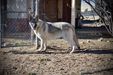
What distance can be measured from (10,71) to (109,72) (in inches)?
69.4

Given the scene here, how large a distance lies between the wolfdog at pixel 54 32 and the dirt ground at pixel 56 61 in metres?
0.25

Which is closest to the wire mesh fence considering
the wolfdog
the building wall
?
the building wall

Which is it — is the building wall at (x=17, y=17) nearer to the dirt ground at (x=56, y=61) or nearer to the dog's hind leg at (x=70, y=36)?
the dirt ground at (x=56, y=61)

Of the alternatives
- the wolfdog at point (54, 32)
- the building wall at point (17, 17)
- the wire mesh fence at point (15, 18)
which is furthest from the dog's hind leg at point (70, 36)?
the building wall at point (17, 17)

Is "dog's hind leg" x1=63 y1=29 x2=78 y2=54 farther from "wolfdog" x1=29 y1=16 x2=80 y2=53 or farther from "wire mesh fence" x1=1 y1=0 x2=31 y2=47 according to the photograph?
"wire mesh fence" x1=1 y1=0 x2=31 y2=47

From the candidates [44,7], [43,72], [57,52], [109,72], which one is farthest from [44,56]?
[44,7]

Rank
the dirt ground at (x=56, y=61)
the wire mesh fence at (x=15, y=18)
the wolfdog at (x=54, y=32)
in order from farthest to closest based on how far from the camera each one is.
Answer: the wire mesh fence at (x=15, y=18) < the wolfdog at (x=54, y=32) < the dirt ground at (x=56, y=61)

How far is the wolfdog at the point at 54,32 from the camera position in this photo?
8.50 metres

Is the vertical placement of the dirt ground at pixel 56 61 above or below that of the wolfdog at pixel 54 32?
below

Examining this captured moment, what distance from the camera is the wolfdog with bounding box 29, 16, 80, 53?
335 inches

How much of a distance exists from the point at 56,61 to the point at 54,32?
1.72 metres

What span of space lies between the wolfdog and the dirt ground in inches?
9.7

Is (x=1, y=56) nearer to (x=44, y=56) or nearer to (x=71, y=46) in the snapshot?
(x=44, y=56)

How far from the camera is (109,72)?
221 inches
